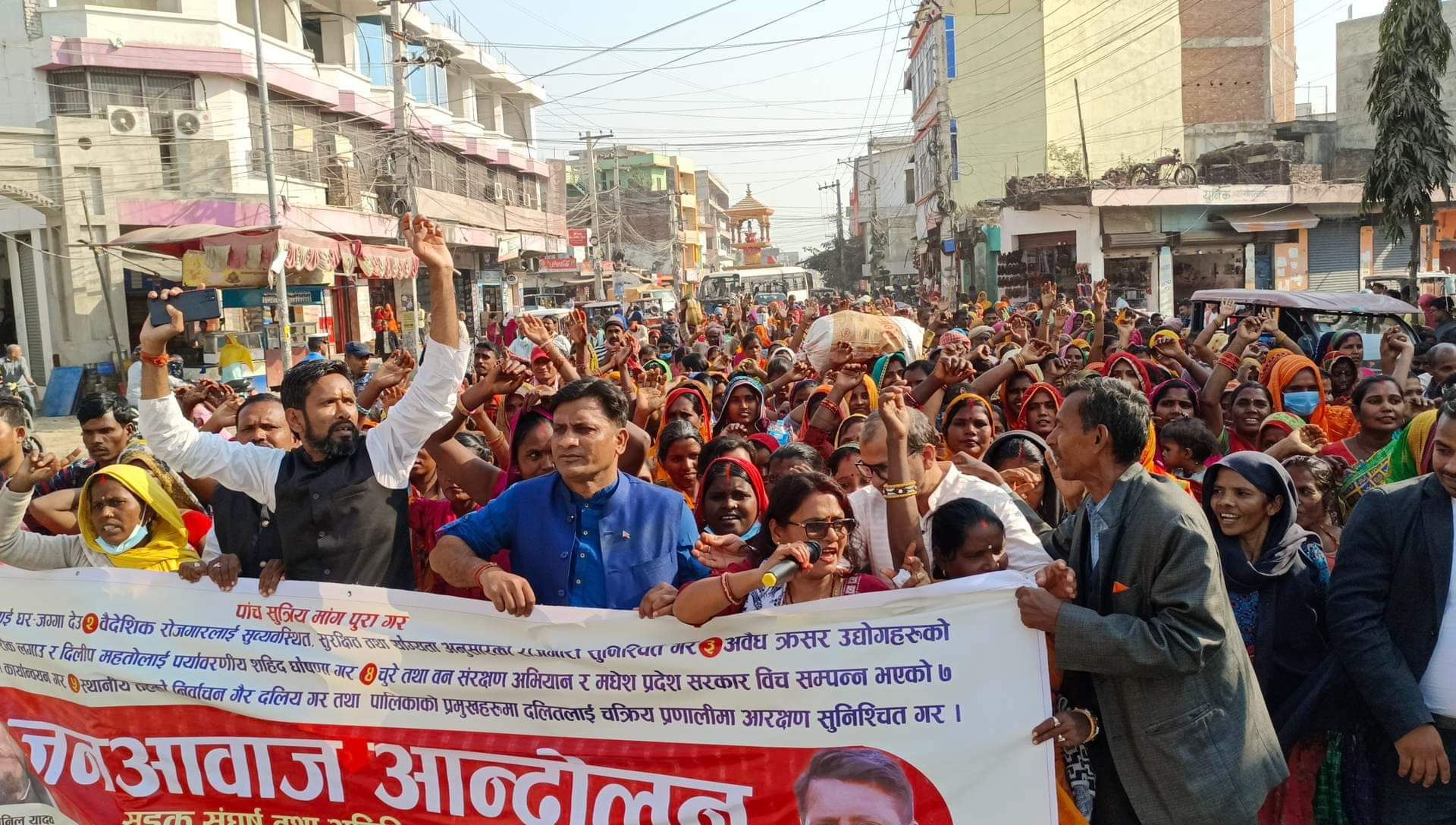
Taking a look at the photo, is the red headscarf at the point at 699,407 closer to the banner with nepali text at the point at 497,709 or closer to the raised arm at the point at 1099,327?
the banner with nepali text at the point at 497,709

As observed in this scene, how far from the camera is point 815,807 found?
3172mm

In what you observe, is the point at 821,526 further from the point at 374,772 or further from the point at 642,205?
the point at 642,205

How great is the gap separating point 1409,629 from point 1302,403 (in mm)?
4352

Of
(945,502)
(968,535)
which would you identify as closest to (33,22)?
(945,502)

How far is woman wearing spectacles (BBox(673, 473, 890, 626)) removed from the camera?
3095 mm

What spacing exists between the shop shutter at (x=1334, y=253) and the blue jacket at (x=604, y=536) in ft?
106

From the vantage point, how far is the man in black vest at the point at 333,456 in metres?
3.70

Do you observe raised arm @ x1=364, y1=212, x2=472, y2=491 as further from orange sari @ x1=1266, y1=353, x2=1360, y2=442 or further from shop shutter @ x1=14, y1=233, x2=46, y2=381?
shop shutter @ x1=14, y1=233, x2=46, y2=381

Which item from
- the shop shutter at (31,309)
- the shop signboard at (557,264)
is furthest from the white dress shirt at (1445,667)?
the shop signboard at (557,264)

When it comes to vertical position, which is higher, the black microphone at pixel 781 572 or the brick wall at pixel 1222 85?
the brick wall at pixel 1222 85

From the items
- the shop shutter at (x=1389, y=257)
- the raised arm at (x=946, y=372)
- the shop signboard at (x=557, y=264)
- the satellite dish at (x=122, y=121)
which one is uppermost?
the satellite dish at (x=122, y=121)

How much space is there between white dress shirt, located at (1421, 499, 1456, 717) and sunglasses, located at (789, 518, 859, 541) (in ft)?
5.35

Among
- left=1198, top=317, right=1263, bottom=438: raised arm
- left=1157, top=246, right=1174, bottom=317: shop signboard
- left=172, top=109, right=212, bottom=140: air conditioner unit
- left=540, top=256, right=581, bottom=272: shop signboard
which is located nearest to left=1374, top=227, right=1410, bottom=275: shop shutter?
left=1157, top=246, right=1174, bottom=317: shop signboard

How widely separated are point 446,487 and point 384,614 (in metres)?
1.81
